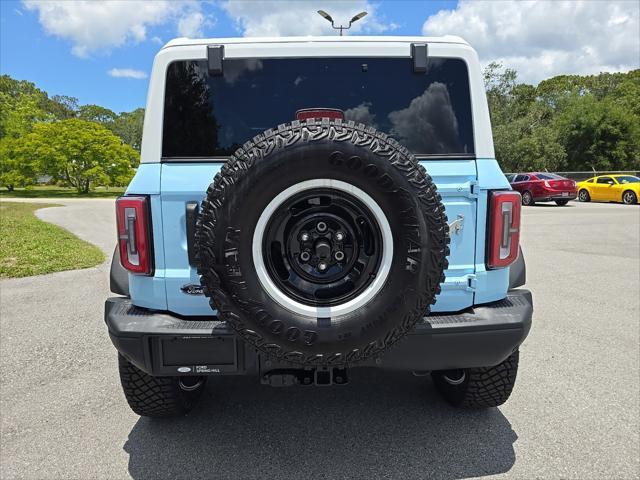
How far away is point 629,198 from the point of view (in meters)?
21.6

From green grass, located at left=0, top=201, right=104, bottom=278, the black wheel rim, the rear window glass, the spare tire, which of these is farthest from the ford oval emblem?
green grass, located at left=0, top=201, right=104, bottom=278

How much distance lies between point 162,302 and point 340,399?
151 centimetres

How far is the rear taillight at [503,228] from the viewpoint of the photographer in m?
2.36

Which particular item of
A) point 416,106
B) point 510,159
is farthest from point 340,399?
point 510,159

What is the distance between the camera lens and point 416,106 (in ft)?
8.09

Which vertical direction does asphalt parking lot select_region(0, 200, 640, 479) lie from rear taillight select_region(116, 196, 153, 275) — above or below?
below

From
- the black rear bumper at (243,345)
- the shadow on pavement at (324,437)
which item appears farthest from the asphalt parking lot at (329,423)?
the black rear bumper at (243,345)

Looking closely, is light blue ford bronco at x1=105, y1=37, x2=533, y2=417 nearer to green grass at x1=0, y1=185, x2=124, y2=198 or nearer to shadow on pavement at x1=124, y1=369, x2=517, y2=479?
shadow on pavement at x1=124, y1=369, x2=517, y2=479

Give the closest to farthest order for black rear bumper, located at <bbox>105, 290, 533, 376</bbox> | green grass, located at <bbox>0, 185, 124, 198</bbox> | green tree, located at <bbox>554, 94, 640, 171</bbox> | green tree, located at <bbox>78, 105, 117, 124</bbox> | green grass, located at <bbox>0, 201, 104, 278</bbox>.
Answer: black rear bumper, located at <bbox>105, 290, 533, 376</bbox> < green grass, located at <bbox>0, 201, 104, 278</bbox> < green grass, located at <bbox>0, 185, 124, 198</bbox> < green tree, located at <bbox>554, 94, 640, 171</bbox> < green tree, located at <bbox>78, 105, 117, 124</bbox>

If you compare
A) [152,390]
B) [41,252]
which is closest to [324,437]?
[152,390]

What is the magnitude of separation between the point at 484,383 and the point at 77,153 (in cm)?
3729

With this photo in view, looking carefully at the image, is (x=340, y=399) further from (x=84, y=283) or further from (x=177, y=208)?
(x=84, y=283)

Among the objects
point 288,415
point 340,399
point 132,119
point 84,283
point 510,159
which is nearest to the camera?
point 288,415

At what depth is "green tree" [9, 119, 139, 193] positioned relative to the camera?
33812 millimetres
